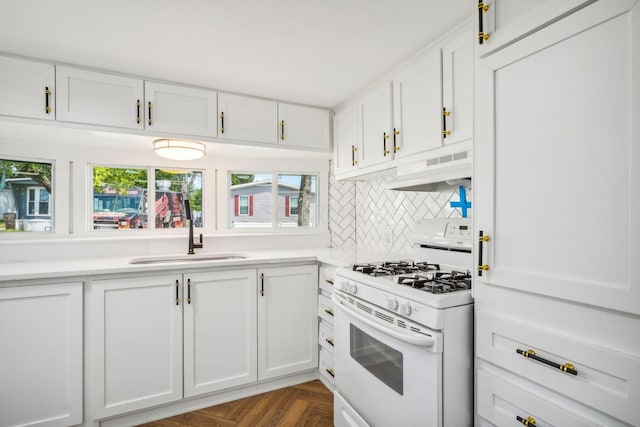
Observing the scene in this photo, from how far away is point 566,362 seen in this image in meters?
1.01

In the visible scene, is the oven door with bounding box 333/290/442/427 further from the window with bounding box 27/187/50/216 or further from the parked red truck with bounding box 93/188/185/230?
the window with bounding box 27/187/50/216

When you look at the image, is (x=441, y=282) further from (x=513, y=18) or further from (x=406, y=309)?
(x=513, y=18)

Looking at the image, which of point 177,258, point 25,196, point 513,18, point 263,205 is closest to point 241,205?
point 263,205

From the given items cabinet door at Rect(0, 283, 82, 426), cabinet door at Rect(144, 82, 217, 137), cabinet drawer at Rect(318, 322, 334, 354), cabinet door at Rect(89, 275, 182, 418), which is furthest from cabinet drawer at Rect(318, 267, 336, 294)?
cabinet door at Rect(0, 283, 82, 426)

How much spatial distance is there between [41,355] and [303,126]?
2.19 m

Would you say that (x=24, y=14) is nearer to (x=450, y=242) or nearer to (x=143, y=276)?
(x=143, y=276)

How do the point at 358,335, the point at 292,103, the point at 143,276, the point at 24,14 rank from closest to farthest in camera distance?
1. the point at 24,14
2. the point at 358,335
3. the point at 143,276
4. the point at 292,103

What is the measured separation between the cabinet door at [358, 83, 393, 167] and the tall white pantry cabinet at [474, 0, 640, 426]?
0.91 metres

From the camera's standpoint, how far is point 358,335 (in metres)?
1.74

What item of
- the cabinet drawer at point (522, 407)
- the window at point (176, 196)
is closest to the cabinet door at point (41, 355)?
the window at point (176, 196)

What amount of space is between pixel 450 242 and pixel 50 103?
2.42m

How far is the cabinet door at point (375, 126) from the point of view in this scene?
216 centimetres

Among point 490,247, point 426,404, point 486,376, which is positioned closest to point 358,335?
point 426,404

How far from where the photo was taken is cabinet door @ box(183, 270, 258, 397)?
2119 mm
